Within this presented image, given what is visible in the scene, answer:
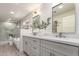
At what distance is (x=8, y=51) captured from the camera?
2.21m

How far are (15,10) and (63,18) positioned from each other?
3.06ft

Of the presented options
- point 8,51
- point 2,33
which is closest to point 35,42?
point 8,51

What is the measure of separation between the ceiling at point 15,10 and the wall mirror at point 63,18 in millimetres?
498

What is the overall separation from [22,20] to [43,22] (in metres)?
0.45

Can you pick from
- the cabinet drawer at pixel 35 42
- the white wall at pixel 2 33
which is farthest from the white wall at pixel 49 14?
the white wall at pixel 2 33

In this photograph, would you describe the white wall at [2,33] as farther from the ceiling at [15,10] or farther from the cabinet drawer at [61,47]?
the cabinet drawer at [61,47]

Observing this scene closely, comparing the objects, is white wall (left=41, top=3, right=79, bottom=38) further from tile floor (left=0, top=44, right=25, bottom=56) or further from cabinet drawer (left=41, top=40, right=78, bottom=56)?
tile floor (left=0, top=44, right=25, bottom=56)

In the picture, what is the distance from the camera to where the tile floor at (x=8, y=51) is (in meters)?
2.19

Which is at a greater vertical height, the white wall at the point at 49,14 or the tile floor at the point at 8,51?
the white wall at the point at 49,14

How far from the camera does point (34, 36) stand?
2.35m

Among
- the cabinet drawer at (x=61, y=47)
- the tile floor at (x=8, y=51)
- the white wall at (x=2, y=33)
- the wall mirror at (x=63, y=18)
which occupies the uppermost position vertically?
the wall mirror at (x=63, y=18)

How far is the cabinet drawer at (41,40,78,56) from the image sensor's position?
63.1 inches

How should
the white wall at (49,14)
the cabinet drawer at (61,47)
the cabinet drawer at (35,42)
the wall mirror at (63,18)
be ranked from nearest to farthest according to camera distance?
the cabinet drawer at (61,47) → the white wall at (49,14) → the wall mirror at (63,18) → the cabinet drawer at (35,42)

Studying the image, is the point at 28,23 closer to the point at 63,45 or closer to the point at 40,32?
the point at 40,32
